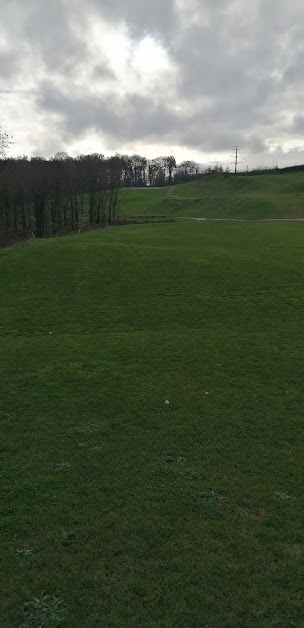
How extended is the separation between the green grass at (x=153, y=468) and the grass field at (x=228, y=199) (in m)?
74.3

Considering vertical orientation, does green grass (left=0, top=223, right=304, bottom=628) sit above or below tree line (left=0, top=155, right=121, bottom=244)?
below

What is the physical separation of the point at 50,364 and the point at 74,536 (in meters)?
7.32

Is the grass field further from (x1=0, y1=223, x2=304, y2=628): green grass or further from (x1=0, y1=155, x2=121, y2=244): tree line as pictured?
(x1=0, y1=223, x2=304, y2=628): green grass

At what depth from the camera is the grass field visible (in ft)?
293

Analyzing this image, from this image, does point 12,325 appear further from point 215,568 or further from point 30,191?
point 30,191

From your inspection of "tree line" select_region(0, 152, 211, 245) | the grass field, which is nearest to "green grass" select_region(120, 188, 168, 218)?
the grass field

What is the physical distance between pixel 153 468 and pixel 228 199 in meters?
104

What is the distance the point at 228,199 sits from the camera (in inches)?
4124

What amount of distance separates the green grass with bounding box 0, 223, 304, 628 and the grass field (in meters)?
74.3

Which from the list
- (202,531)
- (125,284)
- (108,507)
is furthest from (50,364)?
(125,284)

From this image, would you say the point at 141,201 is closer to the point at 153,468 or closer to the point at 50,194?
the point at 50,194

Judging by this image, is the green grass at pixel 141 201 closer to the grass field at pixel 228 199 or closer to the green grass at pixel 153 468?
the grass field at pixel 228 199

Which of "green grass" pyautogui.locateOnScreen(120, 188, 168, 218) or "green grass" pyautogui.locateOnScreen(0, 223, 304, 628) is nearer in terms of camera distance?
"green grass" pyautogui.locateOnScreen(0, 223, 304, 628)

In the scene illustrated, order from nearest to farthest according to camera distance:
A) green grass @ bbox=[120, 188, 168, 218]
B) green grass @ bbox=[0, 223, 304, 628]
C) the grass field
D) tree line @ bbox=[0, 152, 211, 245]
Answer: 1. green grass @ bbox=[0, 223, 304, 628]
2. tree line @ bbox=[0, 152, 211, 245]
3. the grass field
4. green grass @ bbox=[120, 188, 168, 218]
